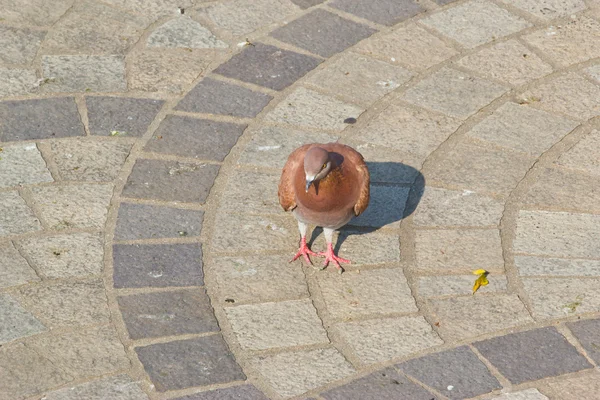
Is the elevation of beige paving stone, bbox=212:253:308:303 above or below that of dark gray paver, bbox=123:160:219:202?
below

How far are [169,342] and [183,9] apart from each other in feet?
12.5

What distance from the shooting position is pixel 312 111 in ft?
23.4

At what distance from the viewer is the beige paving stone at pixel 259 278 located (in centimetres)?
564

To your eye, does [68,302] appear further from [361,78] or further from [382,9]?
[382,9]

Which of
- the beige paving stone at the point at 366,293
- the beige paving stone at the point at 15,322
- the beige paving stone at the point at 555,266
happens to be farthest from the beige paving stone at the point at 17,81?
the beige paving stone at the point at 555,266

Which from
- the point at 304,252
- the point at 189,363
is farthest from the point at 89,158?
the point at 189,363

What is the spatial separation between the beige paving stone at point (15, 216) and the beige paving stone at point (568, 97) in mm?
3633

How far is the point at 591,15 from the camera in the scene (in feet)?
27.1

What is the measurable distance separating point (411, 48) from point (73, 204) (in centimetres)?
305

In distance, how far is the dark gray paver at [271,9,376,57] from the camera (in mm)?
7828

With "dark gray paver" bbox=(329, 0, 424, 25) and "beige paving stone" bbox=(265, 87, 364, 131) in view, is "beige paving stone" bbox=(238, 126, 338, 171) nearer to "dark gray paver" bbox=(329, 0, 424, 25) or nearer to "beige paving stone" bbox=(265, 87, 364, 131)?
"beige paving stone" bbox=(265, 87, 364, 131)

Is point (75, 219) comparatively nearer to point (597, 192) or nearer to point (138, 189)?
point (138, 189)

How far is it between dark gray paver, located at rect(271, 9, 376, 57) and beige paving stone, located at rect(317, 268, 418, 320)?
2.49 meters

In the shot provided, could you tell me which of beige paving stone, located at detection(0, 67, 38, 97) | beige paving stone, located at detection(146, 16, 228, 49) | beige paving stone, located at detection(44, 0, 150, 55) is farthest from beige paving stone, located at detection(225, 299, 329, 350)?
beige paving stone, located at detection(44, 0, 150, 55)
